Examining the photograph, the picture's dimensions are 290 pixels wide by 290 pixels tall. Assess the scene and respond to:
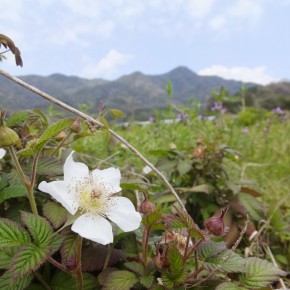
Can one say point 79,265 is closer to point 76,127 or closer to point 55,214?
point 55,214

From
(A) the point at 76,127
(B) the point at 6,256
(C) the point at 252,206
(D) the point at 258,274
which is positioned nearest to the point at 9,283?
(B) the point at 6,256

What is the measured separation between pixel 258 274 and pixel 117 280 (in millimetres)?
226

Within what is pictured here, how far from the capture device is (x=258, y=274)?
26.8 inches

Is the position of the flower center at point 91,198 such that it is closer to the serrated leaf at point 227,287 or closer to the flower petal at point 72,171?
the flower petal at point 72,171

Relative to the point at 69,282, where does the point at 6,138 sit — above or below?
above

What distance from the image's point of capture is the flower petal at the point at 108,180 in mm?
671

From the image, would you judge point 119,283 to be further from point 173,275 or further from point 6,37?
point 6,37

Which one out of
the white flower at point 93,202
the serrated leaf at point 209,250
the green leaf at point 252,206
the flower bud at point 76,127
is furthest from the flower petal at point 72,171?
the green leaf at point 252,206

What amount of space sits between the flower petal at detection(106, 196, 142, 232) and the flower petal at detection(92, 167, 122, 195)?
31mm

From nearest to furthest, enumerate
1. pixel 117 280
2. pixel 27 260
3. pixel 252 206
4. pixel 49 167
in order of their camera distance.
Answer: pixel 27 260 → pixel 117 280 → pixel 49 167 → pixel 252 206

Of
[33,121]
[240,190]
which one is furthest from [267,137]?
[33,121]

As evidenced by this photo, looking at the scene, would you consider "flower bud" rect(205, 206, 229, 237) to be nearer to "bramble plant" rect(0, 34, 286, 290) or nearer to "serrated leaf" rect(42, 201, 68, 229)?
"bramble plant" rect(0, 34, 286, 290)

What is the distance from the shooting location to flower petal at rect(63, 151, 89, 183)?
0.63m

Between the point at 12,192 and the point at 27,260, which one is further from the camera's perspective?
the point at 12,192
